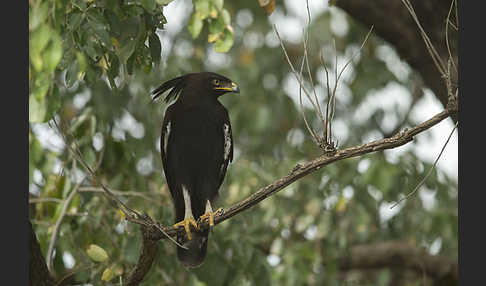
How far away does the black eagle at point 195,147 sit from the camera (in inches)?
139

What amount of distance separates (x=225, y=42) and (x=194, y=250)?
132 cm

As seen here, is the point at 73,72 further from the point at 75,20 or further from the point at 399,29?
the point at 399,29

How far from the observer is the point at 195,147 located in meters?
3.62

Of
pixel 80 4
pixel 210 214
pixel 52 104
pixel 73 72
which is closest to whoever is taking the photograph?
pixel 52 104

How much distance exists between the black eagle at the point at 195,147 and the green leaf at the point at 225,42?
466 millimetres

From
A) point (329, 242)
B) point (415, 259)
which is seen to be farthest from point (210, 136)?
point (415, 259)

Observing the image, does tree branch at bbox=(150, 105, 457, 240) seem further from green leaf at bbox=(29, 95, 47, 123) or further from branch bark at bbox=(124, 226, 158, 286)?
green leaf at bbox=(29, 95, 47, 123)

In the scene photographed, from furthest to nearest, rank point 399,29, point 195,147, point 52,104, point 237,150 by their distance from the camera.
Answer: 1. point 237,150
2. point 399,29
3. point 195,147
4. point 52,104

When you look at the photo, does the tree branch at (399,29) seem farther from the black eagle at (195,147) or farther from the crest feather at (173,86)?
the crest feather at (173,86)

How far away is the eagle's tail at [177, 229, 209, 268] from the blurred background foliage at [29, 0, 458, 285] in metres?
0.29

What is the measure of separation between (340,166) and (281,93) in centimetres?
138

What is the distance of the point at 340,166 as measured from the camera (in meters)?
5.93

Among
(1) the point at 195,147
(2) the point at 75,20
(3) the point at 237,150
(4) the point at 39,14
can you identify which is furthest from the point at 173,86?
(3) the point at 237,150

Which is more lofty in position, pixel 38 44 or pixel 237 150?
pixel 38 44
